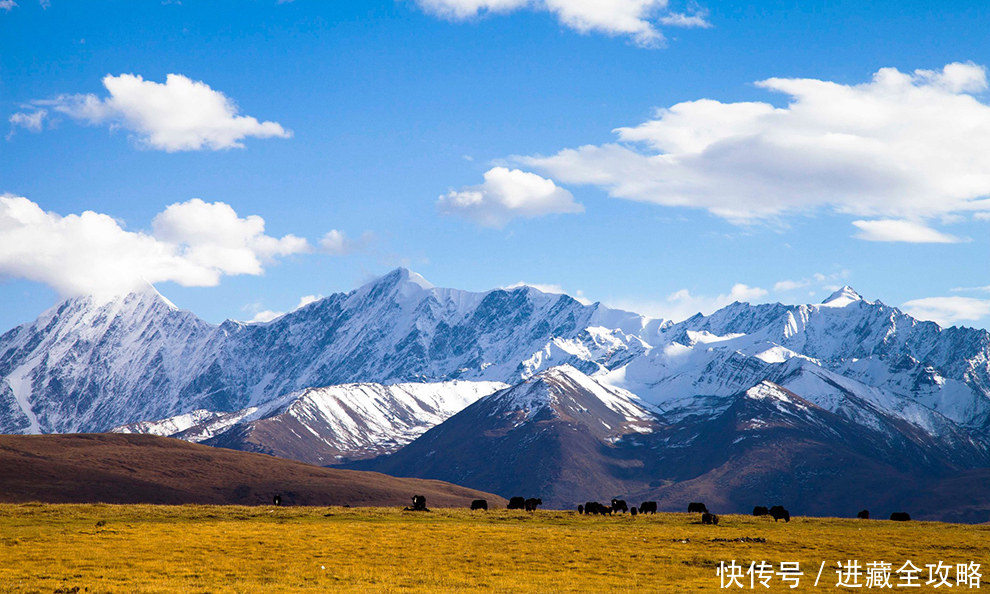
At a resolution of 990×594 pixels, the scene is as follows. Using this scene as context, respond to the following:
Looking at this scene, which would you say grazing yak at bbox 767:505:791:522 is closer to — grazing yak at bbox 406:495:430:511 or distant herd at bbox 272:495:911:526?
distant herd at bbox 272:495:911:526

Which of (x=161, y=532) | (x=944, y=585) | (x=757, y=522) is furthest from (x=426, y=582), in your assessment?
(x=757, y=522)

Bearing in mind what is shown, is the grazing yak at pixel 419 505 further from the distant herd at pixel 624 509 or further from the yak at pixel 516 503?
the yak at pixel 516 503

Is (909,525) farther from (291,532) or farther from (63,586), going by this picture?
(63,586)

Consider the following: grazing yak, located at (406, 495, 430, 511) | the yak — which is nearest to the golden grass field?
grazing yak, located at (406, 495, 430, 511)

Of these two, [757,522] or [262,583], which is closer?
[262,583]

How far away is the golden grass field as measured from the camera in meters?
51.8

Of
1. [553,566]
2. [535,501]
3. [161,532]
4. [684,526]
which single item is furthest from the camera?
[535,501]

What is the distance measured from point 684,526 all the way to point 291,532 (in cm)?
3390

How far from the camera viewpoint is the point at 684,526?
82.6m

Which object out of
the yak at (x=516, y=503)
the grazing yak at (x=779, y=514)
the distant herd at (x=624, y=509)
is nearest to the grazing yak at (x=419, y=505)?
the distant herd at (x=624, y=509)

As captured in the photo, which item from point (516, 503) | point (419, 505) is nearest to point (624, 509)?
point (516, 503)

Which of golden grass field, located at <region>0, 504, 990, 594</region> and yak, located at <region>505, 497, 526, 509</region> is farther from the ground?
yak, located at <region>505, 497, 526, 509</region>

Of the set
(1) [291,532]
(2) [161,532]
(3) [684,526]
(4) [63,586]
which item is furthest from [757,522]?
(4) [63,586]

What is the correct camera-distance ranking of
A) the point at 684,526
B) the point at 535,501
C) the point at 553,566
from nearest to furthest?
the point at 553,566 → the point at 684,526 → the point at 535,501
